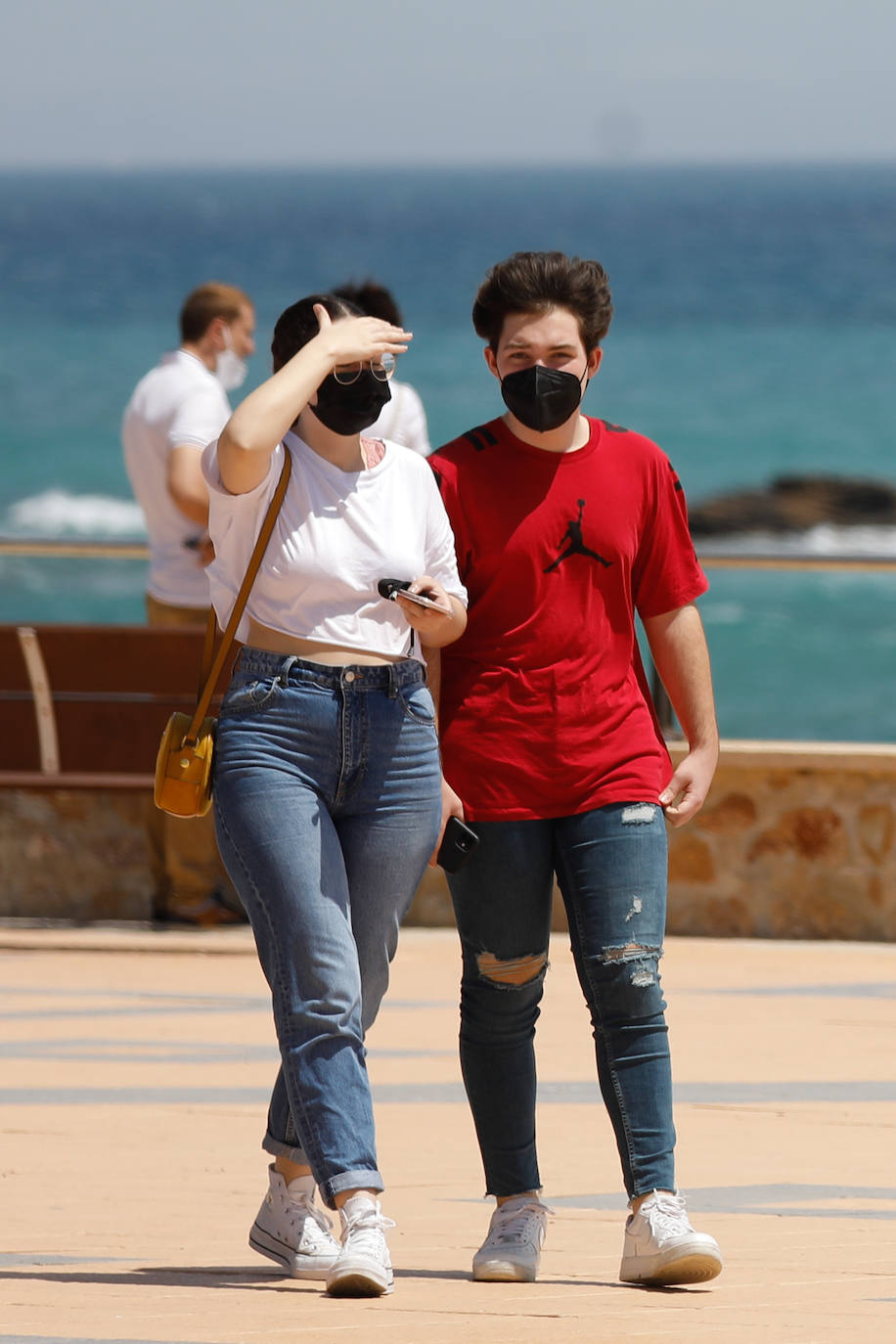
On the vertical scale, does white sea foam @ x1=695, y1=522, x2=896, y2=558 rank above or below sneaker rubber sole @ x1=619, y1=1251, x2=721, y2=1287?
above

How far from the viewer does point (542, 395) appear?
348 cm

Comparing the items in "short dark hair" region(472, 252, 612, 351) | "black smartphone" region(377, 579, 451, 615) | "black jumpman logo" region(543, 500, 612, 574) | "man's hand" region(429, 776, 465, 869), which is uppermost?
"short dark hair" region(472, 252, 612, 351)

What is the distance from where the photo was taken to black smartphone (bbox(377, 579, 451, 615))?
3.35 m

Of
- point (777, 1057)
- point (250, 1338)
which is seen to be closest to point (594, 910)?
point (250, 1338)

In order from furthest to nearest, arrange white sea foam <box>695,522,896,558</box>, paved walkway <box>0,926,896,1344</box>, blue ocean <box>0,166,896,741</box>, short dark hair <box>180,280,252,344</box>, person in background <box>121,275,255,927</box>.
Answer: white sea foam <box>695,522,896,558</box>, blue ocean <box>0,166,896,741</box>, short dark hair <box>180,280,252,344</box>, person in background <box>121,275,255,927</box>, paved walkway <box>0,926,896,1344</box>

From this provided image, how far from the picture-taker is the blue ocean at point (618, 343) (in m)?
25.4

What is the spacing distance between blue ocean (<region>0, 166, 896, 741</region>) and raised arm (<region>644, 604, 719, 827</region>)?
17.0 ft

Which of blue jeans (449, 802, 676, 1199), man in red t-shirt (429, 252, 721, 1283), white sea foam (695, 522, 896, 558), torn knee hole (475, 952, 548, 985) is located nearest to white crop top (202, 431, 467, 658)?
man in red t-shirt (429, 252, 721, 1283)

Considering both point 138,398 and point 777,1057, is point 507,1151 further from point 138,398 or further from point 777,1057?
point 138,398

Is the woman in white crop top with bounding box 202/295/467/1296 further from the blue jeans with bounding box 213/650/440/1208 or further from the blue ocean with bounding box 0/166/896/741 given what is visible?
the blue ocean with bounding box 0/166/896/741

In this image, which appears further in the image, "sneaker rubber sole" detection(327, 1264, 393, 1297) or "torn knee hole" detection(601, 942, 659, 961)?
"torn knee hole" detection(601, 942, 659, 961)

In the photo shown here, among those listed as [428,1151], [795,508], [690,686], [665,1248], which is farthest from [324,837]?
[795,508]

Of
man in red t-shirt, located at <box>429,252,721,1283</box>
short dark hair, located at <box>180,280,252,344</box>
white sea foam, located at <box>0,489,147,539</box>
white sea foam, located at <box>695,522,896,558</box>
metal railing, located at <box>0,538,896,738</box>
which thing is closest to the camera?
man in red t-shirt, located at <box>429,252,721,1283</box>

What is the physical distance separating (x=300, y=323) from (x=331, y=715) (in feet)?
2.15
